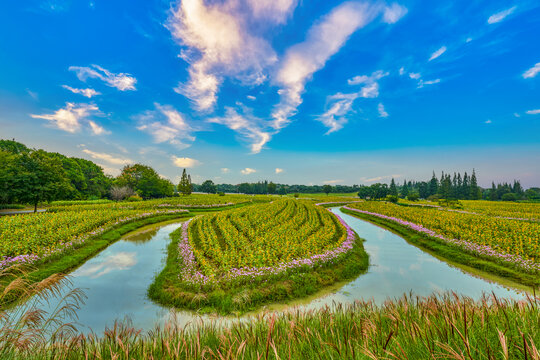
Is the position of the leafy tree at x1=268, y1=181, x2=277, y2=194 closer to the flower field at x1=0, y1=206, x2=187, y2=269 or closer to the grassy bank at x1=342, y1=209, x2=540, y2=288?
the grassy bank at x1=342, y1=209, x2=540, y2=288

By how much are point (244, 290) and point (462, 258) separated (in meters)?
13.3

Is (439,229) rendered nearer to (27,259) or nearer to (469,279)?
(469,279)

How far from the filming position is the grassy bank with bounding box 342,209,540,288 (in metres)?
9.25

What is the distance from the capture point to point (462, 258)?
11797 millimetres

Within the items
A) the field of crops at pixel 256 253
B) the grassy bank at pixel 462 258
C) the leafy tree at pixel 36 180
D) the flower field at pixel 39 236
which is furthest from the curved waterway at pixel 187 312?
the leafy tree at pixel 36 180

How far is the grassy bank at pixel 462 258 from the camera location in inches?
364

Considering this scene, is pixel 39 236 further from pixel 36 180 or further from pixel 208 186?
pixel 208 186

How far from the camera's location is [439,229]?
17.4m

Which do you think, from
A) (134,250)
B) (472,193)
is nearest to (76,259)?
(134,250)

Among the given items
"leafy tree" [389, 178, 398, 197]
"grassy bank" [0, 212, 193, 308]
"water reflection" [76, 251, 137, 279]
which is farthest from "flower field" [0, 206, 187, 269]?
"leafy tree" [389, 178, 398, 197]

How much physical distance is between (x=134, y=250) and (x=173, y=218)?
14.8m

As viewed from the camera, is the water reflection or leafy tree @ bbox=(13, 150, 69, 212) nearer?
the water reflection

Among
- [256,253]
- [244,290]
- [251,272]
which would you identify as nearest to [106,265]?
[256,253]

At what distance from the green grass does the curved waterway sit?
326mm
